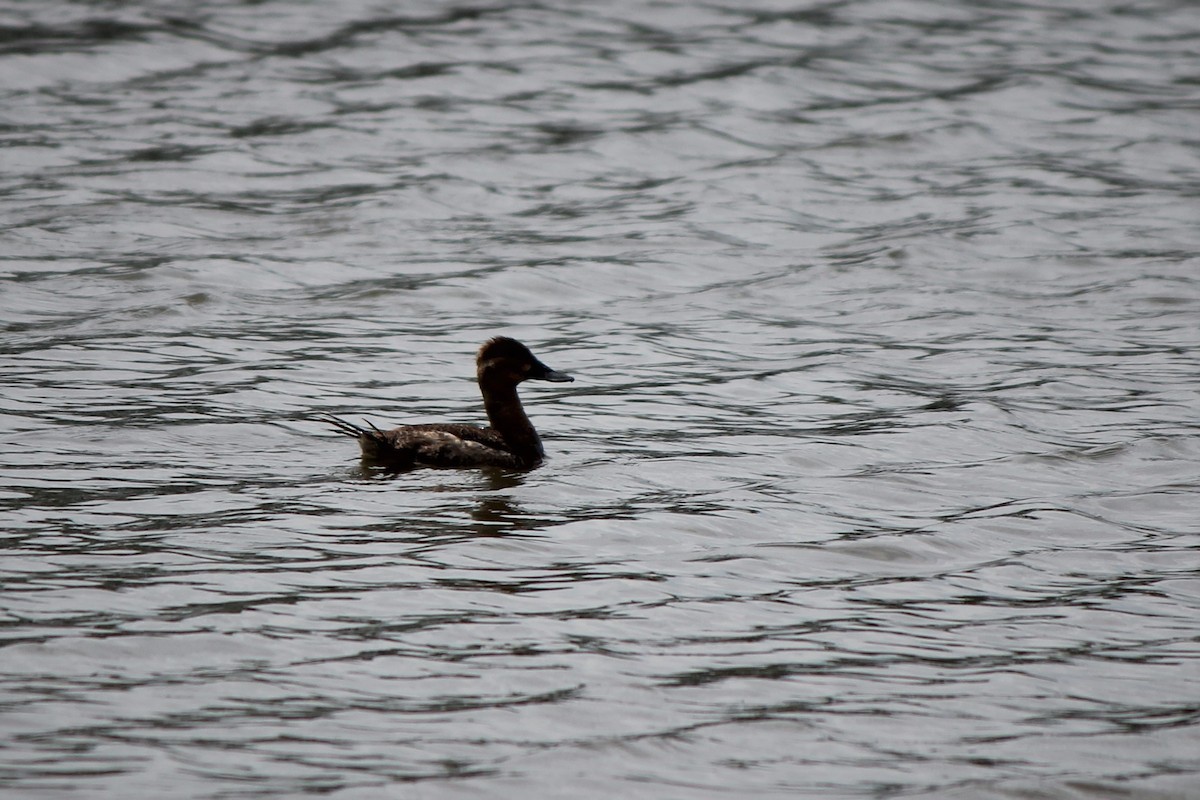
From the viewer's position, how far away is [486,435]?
10234 millimetres

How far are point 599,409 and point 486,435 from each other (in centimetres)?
168

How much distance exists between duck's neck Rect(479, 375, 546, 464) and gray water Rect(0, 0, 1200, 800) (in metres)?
0.28

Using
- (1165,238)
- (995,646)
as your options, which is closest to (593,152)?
(1165,238)

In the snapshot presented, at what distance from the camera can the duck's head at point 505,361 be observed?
34.5ft

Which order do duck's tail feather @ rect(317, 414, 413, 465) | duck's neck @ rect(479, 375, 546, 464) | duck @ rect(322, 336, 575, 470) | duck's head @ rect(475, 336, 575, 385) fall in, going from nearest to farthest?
1. duck's tail feather @ rect(317, 414, 413, 465)
2. duck @ rect(322, 336, 575, 470)
3. duck's neck @ rect(479, 375, 546, 464)
4. duck's head @ rect(475, 336, 575, 385)

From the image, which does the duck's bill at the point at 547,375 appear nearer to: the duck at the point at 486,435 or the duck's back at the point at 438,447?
the duck at the point at 486,435

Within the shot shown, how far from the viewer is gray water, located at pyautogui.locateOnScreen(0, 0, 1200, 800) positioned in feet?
21.3

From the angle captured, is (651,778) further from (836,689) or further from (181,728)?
(181,728)

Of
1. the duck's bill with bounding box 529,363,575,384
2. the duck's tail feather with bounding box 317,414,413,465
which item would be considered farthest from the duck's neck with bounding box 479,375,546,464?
the duck's tail feather with bounding box 317,414,413,465

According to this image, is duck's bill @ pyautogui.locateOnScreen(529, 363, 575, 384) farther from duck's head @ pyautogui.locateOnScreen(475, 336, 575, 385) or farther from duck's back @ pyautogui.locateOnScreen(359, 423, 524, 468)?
duck's back @ pyautogui.locateOnScreen(359, 423, 524, 468)

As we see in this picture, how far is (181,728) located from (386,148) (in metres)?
14.4

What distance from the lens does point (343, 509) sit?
29.9 feet

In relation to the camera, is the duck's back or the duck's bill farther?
the duck's bill

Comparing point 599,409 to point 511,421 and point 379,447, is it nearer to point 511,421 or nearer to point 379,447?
point 511,421
